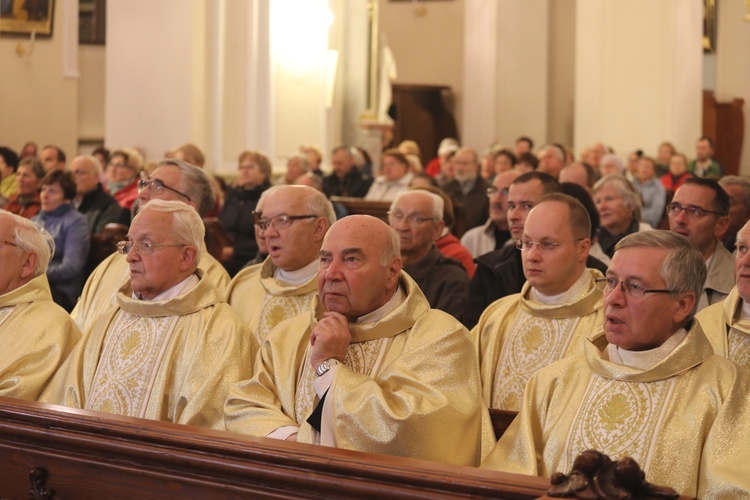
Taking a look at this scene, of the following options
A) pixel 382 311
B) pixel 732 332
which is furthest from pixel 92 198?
pixel 732 332

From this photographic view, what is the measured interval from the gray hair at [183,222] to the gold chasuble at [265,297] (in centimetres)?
63

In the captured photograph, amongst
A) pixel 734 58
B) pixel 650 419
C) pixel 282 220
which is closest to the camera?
pixel 650 419

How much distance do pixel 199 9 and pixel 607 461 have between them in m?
9.66

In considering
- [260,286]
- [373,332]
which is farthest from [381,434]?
Result: [260,286]

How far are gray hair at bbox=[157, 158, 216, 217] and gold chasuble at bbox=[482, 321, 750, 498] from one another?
2.60 metres

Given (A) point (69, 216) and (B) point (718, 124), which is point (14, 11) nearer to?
(A) point (69, 216)

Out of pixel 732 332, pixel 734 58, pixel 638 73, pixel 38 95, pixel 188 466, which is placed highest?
pixel 734 58

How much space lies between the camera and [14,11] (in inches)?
563

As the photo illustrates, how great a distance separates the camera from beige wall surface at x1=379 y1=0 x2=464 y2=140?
21750mm

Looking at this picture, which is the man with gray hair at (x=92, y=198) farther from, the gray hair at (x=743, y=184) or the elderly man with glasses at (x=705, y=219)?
the elderly man with glasses at (x=705, y=219)

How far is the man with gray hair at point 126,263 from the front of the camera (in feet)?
17.4

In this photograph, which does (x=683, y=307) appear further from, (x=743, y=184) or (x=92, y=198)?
(x=92, y=198)

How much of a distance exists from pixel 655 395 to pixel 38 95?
1288cm

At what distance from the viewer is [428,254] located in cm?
531
